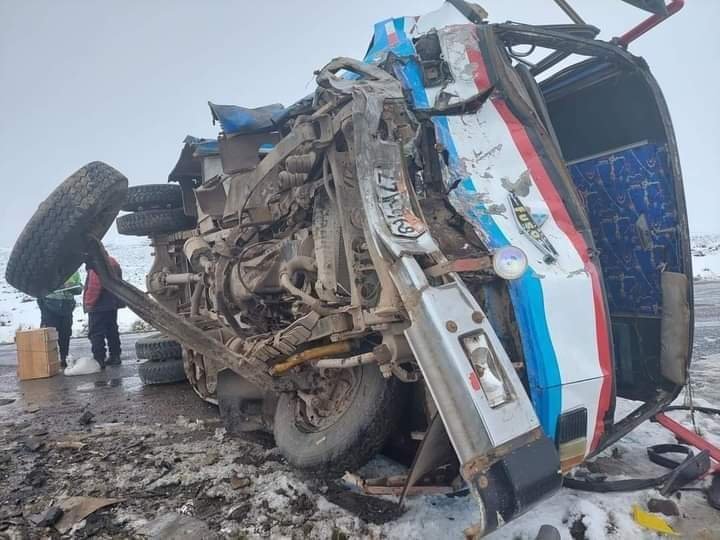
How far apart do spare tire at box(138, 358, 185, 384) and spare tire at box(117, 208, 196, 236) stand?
1421 millimetres

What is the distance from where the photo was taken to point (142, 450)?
3164 millimetres

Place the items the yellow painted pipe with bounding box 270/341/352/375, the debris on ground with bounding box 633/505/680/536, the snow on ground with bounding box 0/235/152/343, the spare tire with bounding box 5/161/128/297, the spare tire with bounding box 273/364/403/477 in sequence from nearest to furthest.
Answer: the debris on ground with bounding box 633/505/680/536
the spare tire with bounding box 273/364/403/477
the yellow painted pipe with bounding box 270/341/352/375
the spare tire with bounding box 5/161/128/297
the snow on ground with bounding box 0/235/152/343

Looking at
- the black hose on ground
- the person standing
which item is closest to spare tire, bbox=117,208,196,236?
the person standing

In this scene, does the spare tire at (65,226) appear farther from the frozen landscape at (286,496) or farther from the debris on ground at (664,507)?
the debris on ground at (664,507)

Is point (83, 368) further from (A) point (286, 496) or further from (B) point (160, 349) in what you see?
(A) point (286, 496)

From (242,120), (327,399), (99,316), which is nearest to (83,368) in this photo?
(99,316)

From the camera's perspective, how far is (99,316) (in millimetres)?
6664

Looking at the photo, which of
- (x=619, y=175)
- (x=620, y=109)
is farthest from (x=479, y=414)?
(x=620, y=109)

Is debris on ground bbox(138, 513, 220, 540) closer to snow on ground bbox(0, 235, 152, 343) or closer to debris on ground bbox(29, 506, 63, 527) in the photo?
debris on ground bbox(29, 506, 63, 527)

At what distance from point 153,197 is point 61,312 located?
371 centimetres

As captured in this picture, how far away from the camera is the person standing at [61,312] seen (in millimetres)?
7230

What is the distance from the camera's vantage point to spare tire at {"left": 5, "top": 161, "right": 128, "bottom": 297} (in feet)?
8.09

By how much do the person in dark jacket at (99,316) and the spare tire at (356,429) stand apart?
5.25m

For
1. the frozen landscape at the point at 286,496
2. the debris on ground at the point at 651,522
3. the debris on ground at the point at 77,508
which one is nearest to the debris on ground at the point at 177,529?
the frozen landscape at the point at 286,496
